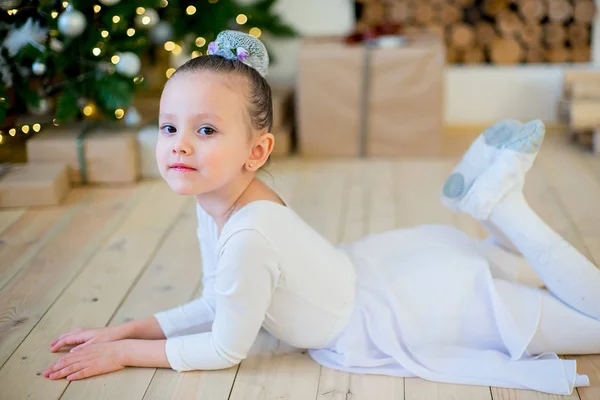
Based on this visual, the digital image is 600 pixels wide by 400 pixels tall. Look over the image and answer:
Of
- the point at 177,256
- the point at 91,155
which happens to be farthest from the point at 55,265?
the point at 91,155

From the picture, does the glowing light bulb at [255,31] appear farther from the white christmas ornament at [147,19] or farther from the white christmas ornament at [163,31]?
the white christmas ornament at [147,19]

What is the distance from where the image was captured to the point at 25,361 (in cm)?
162

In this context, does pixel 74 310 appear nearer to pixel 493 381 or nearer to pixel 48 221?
pixel 48 221

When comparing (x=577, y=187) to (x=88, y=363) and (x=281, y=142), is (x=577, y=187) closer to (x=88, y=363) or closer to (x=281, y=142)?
(x=281, y=142)

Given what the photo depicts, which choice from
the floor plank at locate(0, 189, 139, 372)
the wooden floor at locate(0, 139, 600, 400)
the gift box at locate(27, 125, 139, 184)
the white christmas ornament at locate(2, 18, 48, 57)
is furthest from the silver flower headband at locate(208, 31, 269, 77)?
the gift box at locate(27, 125, 139, 184)

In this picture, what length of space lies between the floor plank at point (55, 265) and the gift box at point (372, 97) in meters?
0.78

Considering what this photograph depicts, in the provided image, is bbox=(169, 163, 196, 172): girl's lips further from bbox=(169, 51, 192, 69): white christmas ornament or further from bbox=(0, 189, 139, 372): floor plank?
bbox=(169, 51, 192, 69): white christmas ornament

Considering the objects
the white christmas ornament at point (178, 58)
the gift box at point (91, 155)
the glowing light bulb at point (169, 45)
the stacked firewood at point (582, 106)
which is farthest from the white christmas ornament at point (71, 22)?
the stacked firewood at point (582, 106)

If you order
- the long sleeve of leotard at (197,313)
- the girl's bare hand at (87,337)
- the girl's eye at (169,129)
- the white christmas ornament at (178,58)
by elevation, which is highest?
the girl's eye at (169,129)

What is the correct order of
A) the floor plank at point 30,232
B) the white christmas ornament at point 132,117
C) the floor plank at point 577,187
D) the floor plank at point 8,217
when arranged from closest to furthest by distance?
the floor plank at point 30,232 → the floor plank at point 577,187 → the floor plank at point 8,217 → the white christmas ornament at point 132,117

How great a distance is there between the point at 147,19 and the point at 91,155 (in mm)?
501

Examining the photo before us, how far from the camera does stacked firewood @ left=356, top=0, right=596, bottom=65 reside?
129 inches

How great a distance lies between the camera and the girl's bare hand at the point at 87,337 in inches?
64.1

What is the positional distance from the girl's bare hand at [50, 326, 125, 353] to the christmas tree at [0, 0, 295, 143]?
1.01 metres
